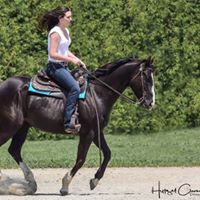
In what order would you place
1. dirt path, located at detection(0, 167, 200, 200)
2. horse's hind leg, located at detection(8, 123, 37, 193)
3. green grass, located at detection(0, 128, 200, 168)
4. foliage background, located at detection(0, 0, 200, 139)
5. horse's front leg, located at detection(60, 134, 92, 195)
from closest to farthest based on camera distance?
dirt path, located at detection(0, 167, 200, 200) → horse's front leg, located at detection(60, 134, 92, 195) → horse's hind leg, located at detection(8, 123, 37, 193) → green grass, located at detection(0, 128, 200, 168) → foliage background, located at detection(0, 0, 200, 139)

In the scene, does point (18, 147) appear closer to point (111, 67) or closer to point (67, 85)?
point (67, 85)

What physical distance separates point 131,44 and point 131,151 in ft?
8.94

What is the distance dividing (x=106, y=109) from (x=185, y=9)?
20.7ft

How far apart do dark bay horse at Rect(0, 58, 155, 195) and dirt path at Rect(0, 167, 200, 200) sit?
394 mm

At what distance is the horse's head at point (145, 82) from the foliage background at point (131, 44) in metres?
5.42

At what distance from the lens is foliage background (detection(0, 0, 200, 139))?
15.5 m

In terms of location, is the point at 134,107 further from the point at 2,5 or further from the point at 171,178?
the point at 171,178

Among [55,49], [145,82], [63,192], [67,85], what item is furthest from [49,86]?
[63,192]

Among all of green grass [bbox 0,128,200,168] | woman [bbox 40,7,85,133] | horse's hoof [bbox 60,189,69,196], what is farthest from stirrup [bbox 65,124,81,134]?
green grass [bbox 0,128,200,168]

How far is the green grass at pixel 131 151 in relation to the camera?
507 inches

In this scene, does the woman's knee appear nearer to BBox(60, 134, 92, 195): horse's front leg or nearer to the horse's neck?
the horse's neck

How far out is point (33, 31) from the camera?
15.6m

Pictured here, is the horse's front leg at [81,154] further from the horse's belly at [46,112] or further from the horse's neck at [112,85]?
the horse's neck at [112,85]

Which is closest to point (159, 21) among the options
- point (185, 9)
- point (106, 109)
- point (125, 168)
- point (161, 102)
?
point (185, 9)
